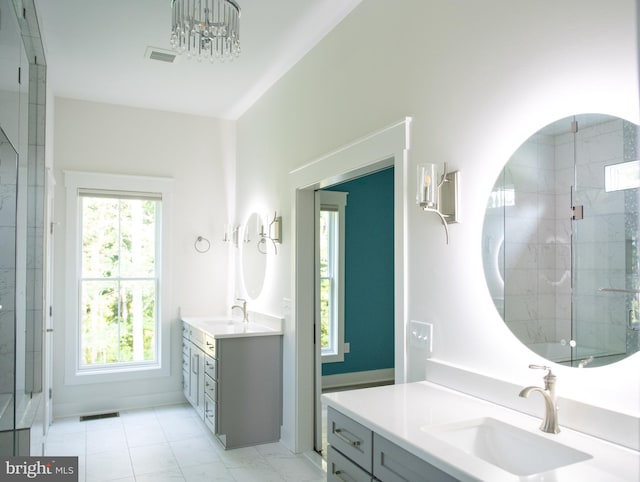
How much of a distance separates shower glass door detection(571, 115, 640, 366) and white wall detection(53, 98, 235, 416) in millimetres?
4189

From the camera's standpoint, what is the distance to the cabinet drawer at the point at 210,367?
3.78m

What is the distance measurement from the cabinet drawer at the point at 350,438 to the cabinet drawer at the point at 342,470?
0.07 feet

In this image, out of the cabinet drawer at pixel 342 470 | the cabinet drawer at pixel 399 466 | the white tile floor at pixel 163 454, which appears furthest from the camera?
the white tile floor at pixel 163 454

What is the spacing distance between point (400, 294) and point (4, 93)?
71.8 inches

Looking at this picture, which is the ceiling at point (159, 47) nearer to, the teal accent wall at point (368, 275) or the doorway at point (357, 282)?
the doorway at point (357, 282)

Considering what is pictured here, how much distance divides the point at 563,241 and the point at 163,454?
321cm

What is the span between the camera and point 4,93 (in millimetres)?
1805

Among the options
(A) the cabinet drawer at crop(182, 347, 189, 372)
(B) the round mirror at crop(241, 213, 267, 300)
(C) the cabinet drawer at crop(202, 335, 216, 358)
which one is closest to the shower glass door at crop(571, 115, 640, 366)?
(C) the cabinet drawer at crop(202, 335, 216, 358)

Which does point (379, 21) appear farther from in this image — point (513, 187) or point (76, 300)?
point (76, 300)

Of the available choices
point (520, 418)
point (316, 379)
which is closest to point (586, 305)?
point (520, 418)

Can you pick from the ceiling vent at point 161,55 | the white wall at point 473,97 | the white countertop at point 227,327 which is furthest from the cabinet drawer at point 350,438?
the ceiling vent at point 161,55

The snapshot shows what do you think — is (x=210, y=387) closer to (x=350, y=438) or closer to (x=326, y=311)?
(x=326, y=311)

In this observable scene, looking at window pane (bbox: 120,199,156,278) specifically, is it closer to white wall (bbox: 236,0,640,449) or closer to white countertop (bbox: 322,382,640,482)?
white wall (bbox: 236,0,640,449)

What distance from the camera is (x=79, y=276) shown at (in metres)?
4.82
